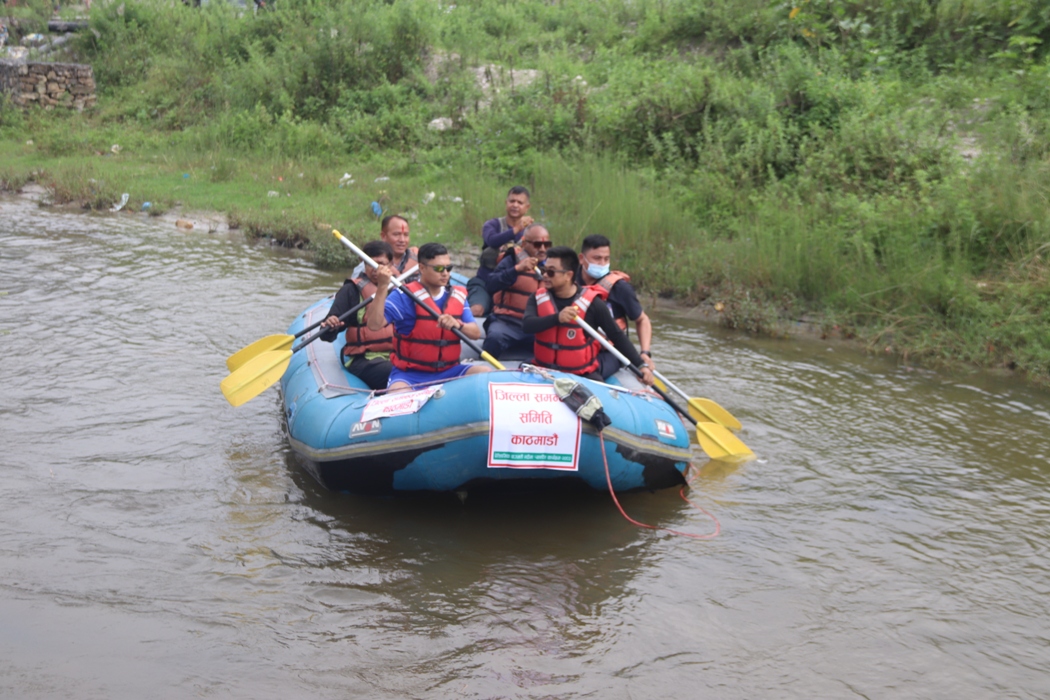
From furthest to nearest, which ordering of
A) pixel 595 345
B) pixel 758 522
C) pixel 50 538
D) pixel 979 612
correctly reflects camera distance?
pixel 595 345 < pixel 758 522 < pixel 50 538 < pixel 979 612

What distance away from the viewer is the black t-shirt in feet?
17.1

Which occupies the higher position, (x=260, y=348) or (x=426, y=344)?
(x=426, y=344)

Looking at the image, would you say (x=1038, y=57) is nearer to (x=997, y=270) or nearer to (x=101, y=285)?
(x=997, y=270)

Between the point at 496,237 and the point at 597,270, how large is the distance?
1.45 m

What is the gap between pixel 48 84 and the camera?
55.3ft

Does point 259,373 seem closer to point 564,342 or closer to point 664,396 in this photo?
point 564,342

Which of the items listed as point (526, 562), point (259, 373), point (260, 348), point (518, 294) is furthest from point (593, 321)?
point (260, 348)

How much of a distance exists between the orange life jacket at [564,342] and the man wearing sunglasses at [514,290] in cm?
69

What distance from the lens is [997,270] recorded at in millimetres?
7680

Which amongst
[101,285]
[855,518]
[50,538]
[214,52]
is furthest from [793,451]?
[214,52]

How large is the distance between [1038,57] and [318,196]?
7957 millimetres

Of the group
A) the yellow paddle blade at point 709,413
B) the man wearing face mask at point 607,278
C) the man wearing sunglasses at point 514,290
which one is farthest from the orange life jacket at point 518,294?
the yellow paddle blade at point 709,413

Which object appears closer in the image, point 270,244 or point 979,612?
point 979,612

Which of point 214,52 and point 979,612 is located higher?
point 214,52
